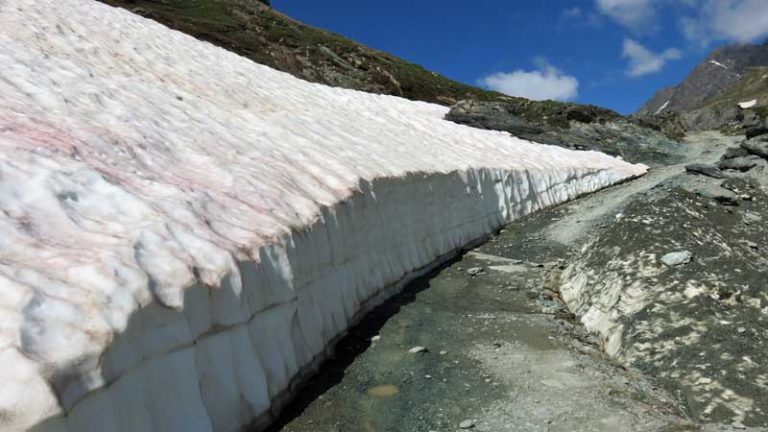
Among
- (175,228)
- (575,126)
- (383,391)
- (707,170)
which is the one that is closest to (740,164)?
(707,170)

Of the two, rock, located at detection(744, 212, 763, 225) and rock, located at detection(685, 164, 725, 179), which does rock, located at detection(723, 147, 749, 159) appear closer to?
rock, located at detection(685, 164, 725, 179)

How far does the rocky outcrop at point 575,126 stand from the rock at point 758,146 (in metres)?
5.87

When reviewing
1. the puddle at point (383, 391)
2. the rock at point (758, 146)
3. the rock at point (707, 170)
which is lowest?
the puddle at point (383, 391)

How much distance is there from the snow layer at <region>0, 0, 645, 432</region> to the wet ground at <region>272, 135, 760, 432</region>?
0.46 metres

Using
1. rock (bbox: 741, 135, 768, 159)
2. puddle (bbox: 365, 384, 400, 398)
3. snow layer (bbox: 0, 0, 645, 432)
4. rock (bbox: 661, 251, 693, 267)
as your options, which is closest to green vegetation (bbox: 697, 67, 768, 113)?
rock (bbox: 741, 135, 768, 159)

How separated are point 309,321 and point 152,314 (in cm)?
304

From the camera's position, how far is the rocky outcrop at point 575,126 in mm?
27562

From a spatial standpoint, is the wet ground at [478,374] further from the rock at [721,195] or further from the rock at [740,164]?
the rock at [740,164]

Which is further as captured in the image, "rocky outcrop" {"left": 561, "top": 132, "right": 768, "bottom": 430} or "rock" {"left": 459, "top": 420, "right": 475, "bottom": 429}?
"rocky outcrop" {"left": 561, "top": 132, "right": 768, "bottom": 430}

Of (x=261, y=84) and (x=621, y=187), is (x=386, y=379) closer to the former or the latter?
(x=261, y=84)

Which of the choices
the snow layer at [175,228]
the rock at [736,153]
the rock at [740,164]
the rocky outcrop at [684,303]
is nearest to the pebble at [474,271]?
the snow layer at [175,228]

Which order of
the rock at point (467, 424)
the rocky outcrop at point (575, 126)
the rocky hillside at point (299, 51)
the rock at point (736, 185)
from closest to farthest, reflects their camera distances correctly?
the rock at point (467, 424), the rock at point (736, 185), the rocky outcrop at point (575, 126), the rocky hillside at point (299, 51)

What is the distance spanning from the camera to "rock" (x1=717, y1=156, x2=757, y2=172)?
2005 centimetres

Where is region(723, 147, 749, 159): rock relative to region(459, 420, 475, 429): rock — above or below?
above
